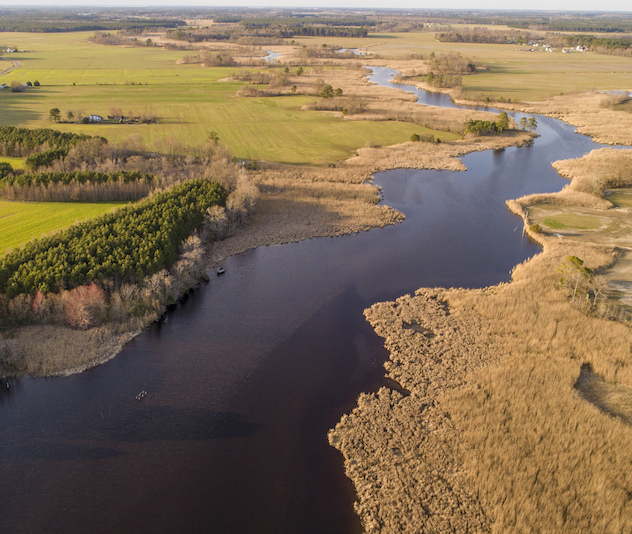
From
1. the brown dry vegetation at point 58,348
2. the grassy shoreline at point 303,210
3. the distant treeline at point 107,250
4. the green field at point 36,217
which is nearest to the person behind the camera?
the brown dry vegetation at point 58,348

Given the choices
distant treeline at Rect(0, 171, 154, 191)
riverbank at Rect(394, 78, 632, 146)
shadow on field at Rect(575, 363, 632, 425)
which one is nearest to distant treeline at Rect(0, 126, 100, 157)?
distant treeline at Rect(0, 171, 154, 191)

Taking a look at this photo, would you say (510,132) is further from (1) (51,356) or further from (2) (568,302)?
(1) (51,356)

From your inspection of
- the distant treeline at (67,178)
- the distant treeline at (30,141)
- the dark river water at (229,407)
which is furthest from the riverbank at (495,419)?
the distant treeline at (30,141)

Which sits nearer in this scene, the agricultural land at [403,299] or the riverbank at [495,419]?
the riverbank at [495,419]

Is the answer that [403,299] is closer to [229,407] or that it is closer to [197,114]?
[229,407]

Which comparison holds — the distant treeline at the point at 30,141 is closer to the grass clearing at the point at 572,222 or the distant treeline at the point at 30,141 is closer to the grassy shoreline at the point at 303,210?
the grassy shoreline at the point at 303,210
